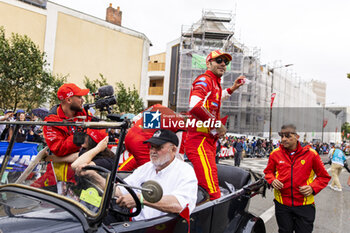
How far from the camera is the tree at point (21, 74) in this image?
1320cm

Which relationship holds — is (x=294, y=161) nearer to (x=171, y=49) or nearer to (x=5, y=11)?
(x=5, y=11)

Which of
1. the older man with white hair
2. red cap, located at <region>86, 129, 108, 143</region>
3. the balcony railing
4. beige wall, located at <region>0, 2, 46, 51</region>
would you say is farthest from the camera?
the balcony railing


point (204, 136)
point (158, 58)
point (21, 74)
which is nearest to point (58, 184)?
point (204, 136)

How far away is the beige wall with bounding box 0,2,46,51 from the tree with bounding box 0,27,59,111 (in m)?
5.75

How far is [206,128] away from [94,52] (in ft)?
73.9

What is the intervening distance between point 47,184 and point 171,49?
3396 centimetres

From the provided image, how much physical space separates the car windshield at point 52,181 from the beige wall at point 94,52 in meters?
20.8

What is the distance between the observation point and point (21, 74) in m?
13.4

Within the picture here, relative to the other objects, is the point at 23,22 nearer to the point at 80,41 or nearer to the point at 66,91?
the point at 80,41

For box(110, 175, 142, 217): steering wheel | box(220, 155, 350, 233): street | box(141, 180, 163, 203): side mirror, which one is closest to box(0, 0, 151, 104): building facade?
box(220, 155, 350, 233): street

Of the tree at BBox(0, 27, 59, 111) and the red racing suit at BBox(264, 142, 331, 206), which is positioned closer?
the red racing suit at BBox(264, 142, 331, 206)

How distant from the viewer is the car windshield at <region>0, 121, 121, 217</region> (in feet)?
5.55

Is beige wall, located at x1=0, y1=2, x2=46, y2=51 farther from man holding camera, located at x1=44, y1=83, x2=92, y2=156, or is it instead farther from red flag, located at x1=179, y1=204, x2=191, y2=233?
red flag, located at x1=179, y1=204, x2=191, y2=233

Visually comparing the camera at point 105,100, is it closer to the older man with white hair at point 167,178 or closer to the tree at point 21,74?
the older man with white hair at point 167,178
